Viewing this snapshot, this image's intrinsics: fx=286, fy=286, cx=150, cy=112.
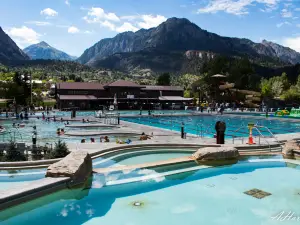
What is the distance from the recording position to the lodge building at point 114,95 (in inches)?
2358

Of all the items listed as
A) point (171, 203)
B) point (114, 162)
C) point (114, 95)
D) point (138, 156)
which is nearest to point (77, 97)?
point (114, 95)

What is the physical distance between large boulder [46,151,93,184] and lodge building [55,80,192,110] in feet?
160

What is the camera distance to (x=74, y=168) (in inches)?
352

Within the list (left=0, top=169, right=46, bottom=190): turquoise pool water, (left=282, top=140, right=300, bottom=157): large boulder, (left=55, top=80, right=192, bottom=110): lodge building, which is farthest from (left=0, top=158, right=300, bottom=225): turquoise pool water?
(left=55, top=80, right=192, bottom=110): lodge building

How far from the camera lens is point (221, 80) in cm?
6875

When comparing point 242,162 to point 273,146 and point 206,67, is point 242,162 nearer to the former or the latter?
point 273,146

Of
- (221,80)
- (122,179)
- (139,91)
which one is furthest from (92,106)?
(122,179)

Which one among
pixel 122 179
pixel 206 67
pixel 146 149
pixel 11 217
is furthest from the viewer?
pixel 206 67

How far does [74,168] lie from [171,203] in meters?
3.17

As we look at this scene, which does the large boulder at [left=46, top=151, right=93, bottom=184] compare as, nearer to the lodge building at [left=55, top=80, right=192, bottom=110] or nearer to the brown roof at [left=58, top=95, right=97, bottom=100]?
the lodge building at [left=55, top=80, right=192, bottom=110]

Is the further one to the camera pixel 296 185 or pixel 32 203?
pixel 296 185

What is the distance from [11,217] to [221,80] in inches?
2600

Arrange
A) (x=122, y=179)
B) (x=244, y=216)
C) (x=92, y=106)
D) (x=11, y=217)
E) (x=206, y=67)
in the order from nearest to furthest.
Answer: (x=11, y=217)
(x=244, y=216)
(x=122, y=179)
(x=92, y=106)
(x=206, y=67)

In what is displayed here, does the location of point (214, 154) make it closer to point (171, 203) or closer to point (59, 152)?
point (171, 203)
